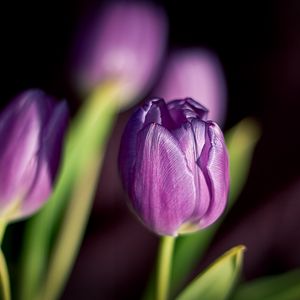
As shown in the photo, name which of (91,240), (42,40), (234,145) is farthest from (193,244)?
(42,40)

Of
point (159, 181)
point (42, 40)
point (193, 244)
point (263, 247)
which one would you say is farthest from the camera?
point (42, 40)

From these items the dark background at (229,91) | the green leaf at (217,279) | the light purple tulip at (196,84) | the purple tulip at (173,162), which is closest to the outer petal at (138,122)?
the purple tulip at (173,162)

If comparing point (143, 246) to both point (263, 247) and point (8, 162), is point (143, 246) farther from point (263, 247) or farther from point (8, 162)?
point (8, 162)

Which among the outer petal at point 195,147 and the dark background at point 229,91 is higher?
the outer petal at point 195,147

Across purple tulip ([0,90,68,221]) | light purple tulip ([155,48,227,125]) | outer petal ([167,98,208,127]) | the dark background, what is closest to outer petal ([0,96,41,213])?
purple tulip ([0,90,68,221])

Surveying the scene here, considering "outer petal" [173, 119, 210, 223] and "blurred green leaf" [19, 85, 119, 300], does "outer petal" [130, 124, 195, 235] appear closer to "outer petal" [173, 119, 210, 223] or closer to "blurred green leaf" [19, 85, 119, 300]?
"outer petal" [173, 119, 210, 223]

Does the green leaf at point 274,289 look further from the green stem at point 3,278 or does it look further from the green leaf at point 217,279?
the green stem at point 3,278
